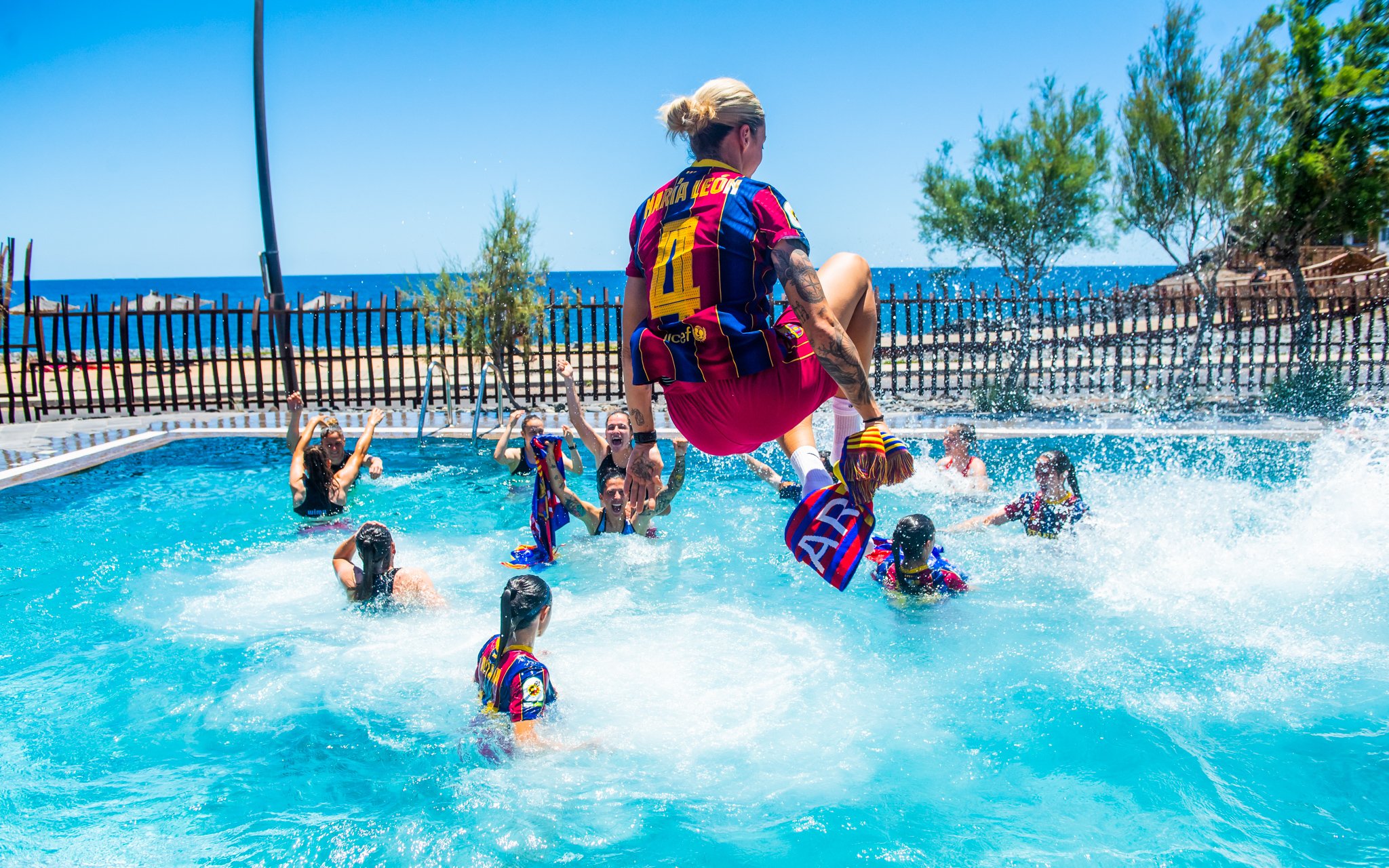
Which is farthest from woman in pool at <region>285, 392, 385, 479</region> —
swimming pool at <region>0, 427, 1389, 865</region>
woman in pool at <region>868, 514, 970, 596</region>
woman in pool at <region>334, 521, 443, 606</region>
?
woman in pool at <region>868, 514, 970, 596</region>

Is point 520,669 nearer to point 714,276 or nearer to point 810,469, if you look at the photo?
point 810,469

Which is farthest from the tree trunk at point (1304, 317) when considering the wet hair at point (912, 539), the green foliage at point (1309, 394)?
the wet hair at point (912, 539)

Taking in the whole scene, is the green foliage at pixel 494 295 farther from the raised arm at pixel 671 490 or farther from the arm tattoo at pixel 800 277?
the arm tattoo at pixel 800 277

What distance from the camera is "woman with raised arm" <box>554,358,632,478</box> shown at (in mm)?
7098

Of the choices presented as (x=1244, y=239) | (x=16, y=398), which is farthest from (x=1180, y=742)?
(x=16, y=398)

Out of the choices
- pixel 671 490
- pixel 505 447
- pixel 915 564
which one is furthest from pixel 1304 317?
pixel 671 490

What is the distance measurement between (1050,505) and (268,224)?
12.3 m

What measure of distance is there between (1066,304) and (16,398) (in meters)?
17.8

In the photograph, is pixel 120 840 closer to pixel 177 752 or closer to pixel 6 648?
pixel 177 752

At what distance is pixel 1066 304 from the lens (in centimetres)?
A: 1568

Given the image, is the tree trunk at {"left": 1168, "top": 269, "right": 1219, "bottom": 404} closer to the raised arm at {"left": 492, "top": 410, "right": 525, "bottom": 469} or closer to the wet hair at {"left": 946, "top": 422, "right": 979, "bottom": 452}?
the wet hair at {"left": 946, "top": 422, "right": 979, "bottom": 452}

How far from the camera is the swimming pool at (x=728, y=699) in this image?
449 centimetres

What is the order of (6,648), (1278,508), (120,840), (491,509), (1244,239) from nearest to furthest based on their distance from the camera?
(120,840), (6,648), (1278,508), (491,509), (1244,239)

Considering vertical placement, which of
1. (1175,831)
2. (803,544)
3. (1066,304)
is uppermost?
(1066,304)
